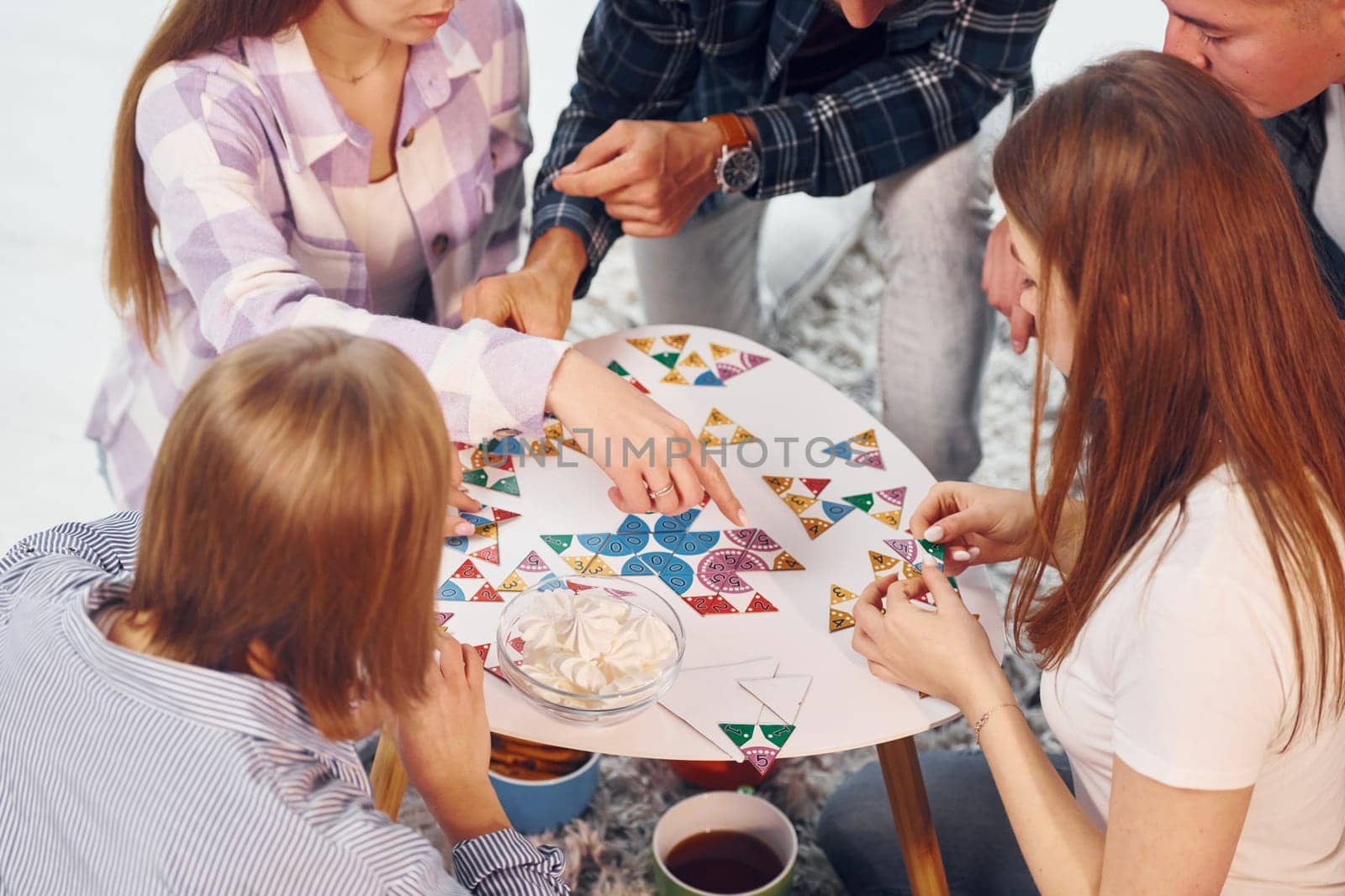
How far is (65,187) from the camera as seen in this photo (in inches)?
104

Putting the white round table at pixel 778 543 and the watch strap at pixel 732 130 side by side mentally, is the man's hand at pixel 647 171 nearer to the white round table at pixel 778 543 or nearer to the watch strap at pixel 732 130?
the watch strap at pixel 732 130

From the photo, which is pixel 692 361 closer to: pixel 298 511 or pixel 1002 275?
pixel 1002 275

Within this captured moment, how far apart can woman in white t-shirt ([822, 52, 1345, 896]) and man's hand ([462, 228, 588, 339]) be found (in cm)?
64

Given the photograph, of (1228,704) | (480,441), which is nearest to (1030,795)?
(1228,704)

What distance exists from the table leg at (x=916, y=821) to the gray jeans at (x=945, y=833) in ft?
0.30

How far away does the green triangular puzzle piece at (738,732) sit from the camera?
1045 millimetres

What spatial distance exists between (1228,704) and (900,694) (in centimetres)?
29

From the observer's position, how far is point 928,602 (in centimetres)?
119

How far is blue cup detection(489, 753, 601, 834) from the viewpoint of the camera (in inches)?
58.4

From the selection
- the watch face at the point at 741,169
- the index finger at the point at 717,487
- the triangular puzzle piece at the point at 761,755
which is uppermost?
the watch face at the point at 741,169

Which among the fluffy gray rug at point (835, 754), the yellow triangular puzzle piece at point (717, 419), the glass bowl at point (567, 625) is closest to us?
the glass bowl at point (567, 625)

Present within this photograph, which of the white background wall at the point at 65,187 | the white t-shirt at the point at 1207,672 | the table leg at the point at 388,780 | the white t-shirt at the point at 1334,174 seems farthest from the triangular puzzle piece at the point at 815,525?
the white background wall at the point at 65,187

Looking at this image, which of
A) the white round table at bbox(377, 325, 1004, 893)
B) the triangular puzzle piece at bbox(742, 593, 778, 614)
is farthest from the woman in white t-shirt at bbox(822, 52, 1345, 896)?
the triangular puzzle piece at bbox(742, 593, 778, 614)

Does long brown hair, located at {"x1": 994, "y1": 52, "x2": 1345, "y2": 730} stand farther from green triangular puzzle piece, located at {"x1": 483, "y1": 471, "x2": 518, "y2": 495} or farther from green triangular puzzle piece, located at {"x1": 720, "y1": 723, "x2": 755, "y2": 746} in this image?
green triangular puzzle piece, located at {"x1": 483, "y1": 471, "x2": 518, "y2": 495}
